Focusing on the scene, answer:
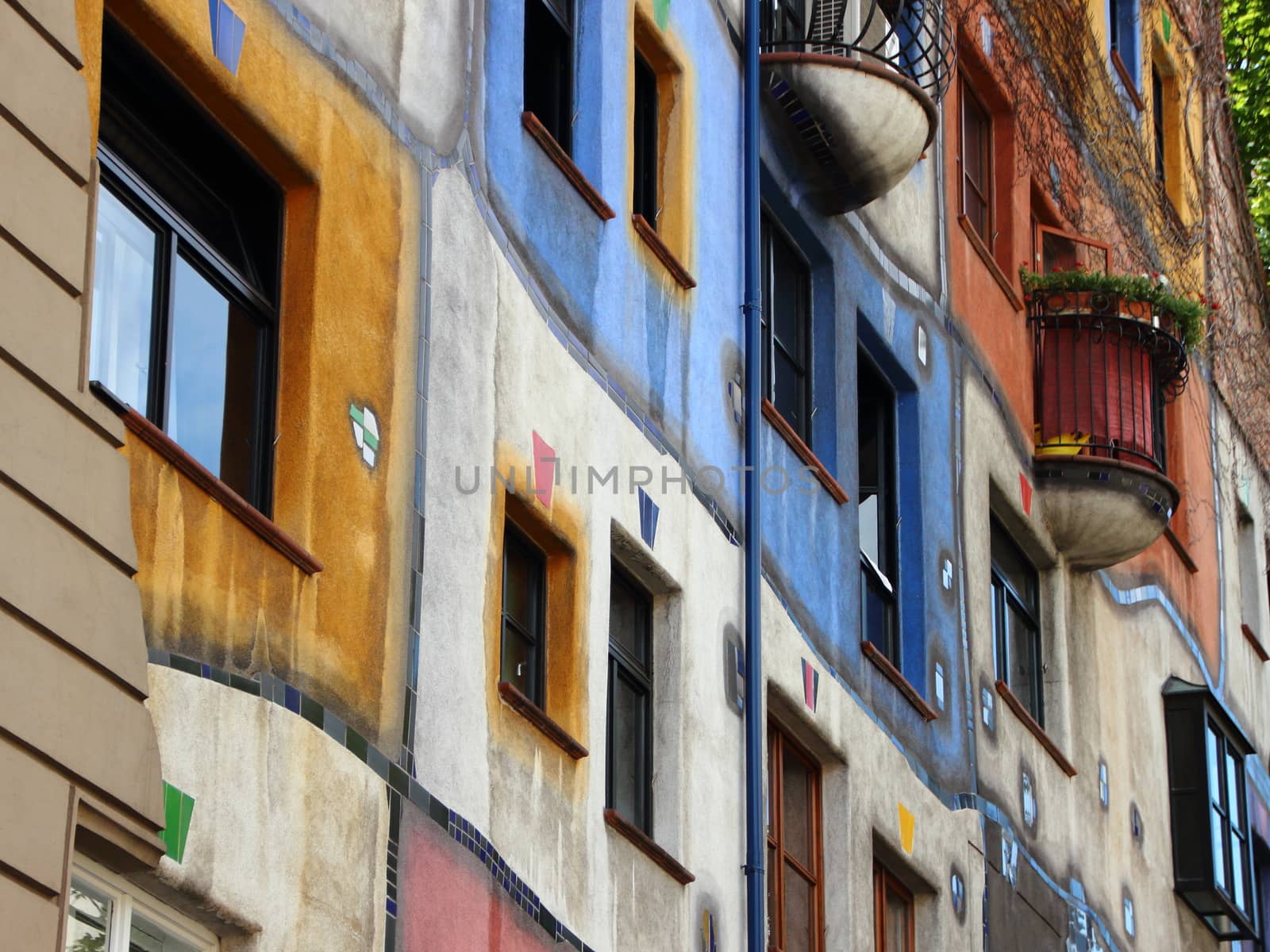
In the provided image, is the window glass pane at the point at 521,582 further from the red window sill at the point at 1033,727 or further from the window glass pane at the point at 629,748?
the red window sill at the point at 1033,727

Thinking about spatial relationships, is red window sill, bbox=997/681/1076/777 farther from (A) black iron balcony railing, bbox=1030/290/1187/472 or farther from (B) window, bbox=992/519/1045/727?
(A) black iron balcony railing, bbox=1030/290/1187/472

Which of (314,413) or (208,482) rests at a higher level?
(314,413)

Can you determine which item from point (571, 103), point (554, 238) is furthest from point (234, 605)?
point (571, 103)

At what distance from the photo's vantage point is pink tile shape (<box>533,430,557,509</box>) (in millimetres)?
12047

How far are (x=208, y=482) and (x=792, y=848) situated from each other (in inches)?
262

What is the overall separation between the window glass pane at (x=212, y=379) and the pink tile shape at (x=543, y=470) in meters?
2.08

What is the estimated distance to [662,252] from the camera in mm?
13914

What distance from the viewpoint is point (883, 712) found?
16406mm

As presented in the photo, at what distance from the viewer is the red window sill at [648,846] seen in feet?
40.1

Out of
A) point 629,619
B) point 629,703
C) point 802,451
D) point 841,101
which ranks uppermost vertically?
point 841,101

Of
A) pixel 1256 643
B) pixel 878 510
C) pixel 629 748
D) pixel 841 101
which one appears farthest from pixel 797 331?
pixel 1256 643

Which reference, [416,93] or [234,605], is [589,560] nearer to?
[416,93]

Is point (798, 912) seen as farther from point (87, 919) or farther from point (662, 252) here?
point (87, 919)

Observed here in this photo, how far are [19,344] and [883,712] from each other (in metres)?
8.98
